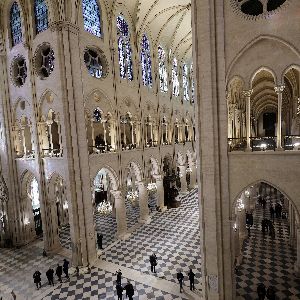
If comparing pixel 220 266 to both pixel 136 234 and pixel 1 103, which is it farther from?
pixel 1 103

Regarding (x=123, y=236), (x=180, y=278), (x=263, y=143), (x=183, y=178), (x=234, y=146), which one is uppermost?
(x=263, y=143)

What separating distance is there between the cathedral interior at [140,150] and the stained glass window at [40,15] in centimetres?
9

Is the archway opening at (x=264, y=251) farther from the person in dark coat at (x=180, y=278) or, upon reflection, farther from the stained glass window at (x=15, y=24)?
the stained glass window at (x=15, y=24)

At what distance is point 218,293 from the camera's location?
9.27m

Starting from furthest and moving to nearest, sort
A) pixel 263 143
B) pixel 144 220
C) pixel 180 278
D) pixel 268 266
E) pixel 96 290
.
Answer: pixel 144 220 < pixel 268 266 < pixel 96 290 < pixel 180 278 < pixel 263 143

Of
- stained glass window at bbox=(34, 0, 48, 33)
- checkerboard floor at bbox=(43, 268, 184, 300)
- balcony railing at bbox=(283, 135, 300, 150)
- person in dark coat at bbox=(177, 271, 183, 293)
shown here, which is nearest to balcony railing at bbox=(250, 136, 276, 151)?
balcony railing at bbox=(283, 135, 300, 150)

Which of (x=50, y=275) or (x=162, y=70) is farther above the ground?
(x=162, y=70)

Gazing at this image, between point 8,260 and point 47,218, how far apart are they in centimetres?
358

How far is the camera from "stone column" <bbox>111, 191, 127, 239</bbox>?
1664 centimetres

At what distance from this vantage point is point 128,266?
13539 mm

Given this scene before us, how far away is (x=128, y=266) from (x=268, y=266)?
7440 mm

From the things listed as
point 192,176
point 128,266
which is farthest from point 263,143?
point 192,176

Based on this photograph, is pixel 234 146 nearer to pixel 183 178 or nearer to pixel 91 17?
pixel 91 17

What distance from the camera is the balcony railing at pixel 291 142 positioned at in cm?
873
